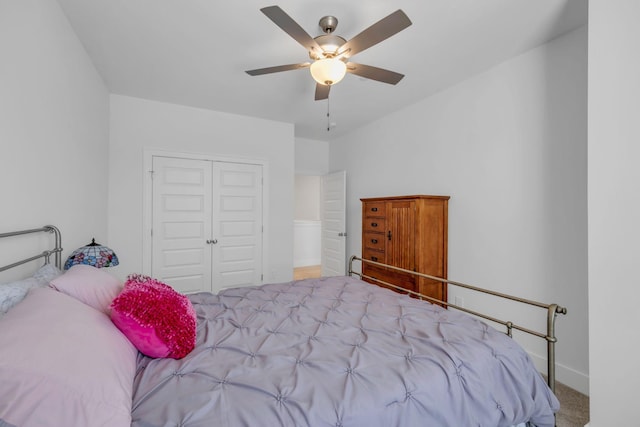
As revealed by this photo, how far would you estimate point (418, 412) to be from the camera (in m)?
1.05

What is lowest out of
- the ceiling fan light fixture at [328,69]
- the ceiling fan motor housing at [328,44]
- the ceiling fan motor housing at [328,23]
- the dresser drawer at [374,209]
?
the dresser drawer at [374,209]

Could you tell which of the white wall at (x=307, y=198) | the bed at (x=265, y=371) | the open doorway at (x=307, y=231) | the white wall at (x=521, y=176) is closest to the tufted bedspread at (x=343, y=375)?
the bed at (x=265, y=371)

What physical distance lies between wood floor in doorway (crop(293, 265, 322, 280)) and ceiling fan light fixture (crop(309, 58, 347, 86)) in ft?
14.1

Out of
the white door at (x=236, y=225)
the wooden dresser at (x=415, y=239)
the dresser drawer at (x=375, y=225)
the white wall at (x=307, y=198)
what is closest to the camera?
the wooden dresser at (x=415, y=239)

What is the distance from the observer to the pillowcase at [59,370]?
0.65 metres

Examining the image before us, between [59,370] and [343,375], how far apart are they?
0.87 metres

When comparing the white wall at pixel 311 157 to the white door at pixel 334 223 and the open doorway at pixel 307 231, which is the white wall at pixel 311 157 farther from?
the open doorway at pixel 307 231

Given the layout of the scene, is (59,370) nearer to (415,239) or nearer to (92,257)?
(92,257)

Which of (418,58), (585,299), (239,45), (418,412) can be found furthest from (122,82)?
(585,299)

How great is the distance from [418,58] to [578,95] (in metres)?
1.25

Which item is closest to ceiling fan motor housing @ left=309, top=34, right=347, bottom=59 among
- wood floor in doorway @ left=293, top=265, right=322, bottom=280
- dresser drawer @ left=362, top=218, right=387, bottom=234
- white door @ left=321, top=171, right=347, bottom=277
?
dresser drawer @ left=362, top=218, right=387, bottom=234

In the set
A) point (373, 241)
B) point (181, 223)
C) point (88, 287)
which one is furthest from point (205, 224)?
point (88, 287)

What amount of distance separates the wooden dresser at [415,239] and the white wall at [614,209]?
137cm

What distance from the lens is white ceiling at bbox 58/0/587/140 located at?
1.95m
